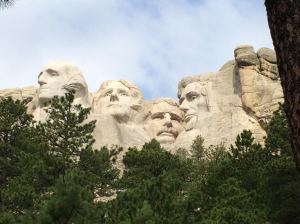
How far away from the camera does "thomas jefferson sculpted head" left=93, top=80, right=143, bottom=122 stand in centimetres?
4351

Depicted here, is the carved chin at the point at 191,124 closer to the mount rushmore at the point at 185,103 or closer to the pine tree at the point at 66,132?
the mount rushmore at the point at 185,103

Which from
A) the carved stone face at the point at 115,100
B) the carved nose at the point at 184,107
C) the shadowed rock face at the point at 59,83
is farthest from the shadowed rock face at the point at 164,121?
the shadowed rock face at the point at 59,83

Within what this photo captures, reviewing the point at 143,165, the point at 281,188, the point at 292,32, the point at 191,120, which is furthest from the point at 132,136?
the point at 292,32

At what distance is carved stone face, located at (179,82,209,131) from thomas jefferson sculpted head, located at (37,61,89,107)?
6690 mm

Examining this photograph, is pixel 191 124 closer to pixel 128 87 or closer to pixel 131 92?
pixel 131 92

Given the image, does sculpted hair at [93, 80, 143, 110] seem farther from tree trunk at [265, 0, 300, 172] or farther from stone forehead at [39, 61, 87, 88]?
tree trunk at [265, 0, 300, 172]

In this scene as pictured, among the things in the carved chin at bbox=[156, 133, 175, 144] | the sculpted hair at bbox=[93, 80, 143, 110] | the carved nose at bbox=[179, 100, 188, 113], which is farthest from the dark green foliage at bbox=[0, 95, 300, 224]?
the sculpted hair at bbox=[93, 80, 143, 110]

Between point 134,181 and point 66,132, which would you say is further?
point 66,132

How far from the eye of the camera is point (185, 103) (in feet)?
148

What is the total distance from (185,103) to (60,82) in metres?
8.62

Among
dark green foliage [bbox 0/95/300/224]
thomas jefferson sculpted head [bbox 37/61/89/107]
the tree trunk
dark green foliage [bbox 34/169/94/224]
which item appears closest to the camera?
the tree trunk

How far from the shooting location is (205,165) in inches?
1243

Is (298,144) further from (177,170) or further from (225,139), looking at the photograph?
(225,139)

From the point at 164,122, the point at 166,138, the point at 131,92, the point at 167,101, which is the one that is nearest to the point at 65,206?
the point at 166,138
